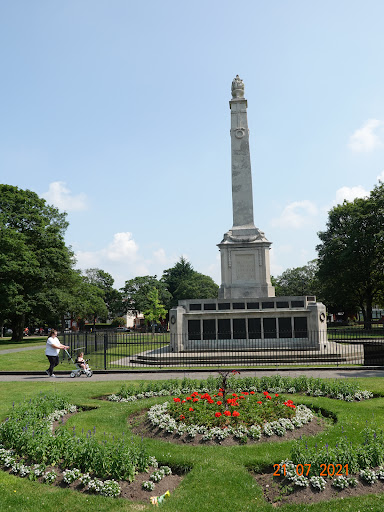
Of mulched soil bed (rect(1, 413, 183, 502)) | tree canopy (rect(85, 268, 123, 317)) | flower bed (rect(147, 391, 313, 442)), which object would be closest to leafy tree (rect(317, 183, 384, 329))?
flower bed (rect(147, 391, 313, 442))

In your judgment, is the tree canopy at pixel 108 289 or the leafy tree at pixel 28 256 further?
the tree canopy at pixel 108 289

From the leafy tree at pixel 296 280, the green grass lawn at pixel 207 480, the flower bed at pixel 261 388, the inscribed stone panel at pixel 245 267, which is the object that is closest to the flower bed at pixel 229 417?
the green grass lawn at pixel 207 480

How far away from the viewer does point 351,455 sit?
20.3 feet

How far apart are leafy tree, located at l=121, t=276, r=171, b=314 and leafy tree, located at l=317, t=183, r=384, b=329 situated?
4053 cm

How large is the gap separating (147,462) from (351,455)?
10.3 ft

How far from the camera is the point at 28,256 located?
1559 inches

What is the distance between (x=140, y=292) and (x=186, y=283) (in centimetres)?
1069

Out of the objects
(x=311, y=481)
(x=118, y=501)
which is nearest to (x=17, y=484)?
(x=118, y=501)

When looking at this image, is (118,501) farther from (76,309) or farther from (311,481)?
(76,309)

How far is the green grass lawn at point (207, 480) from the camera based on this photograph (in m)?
5.44

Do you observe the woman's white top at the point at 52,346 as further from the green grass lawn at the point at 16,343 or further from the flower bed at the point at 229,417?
the green grass lawn at the point at 16,343

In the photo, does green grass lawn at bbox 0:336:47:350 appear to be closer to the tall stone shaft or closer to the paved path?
the paved path

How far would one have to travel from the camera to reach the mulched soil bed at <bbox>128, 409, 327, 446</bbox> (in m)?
7.83

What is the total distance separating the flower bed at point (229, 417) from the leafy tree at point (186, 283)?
72.9 metres
